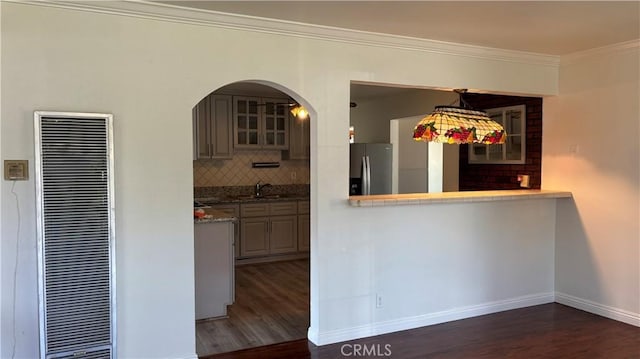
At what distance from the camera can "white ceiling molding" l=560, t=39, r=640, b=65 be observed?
13.4 ft

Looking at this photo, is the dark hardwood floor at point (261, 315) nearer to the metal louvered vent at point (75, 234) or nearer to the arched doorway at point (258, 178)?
the arched doorway at point (258, 178)

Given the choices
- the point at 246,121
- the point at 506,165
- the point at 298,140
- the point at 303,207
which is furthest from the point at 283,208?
the point at 506,165

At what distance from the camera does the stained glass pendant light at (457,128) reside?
11.9 ft

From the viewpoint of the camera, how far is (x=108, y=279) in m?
2.98

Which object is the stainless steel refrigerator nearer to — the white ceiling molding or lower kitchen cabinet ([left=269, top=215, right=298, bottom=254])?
lower kitchen cabinet ([left=269, top=215, right=298, bottom=254])

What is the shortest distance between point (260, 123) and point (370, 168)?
1.71 meters

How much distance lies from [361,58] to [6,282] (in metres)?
2.81

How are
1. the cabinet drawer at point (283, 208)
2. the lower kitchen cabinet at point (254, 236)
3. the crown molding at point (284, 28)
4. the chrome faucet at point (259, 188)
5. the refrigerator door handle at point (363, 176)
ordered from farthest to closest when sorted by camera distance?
the chrome faucet at point (259, 188) → the refrigerator door handle at point (363, 176) → the cabinet drawer at point (283, 208) → the lower kitchen cabinet at point (254, 236) → the crown molding at point (284, 28)

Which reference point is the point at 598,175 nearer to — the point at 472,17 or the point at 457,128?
the point at 457,128

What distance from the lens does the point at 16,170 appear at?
280cm

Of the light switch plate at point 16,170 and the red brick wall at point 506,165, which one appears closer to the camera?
the light switch plate at point 16,170

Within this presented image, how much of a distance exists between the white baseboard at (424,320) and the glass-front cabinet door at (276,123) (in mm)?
3677

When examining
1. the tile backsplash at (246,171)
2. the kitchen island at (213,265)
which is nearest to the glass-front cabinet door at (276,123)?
the tile backsplash at (246,171)
